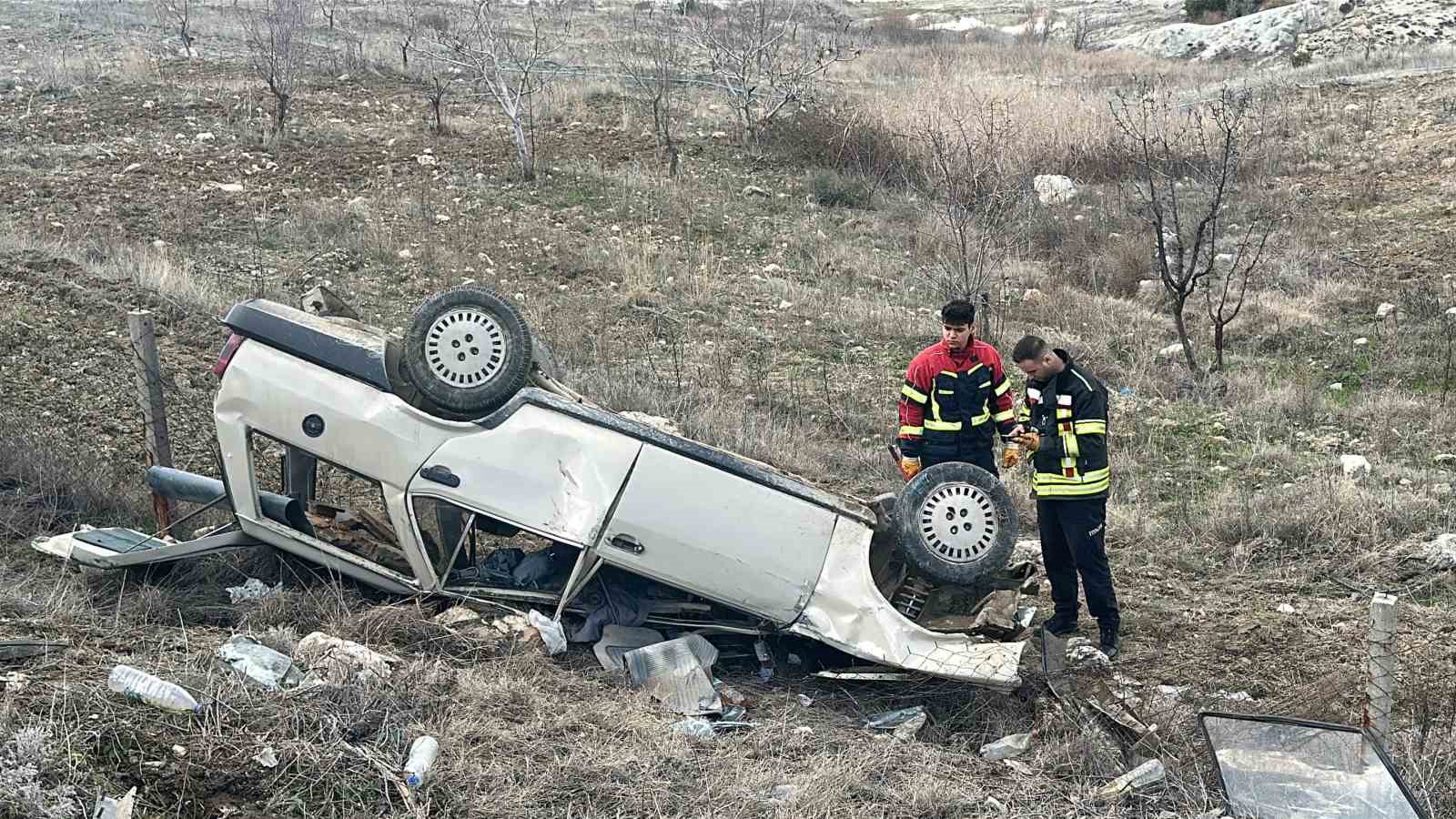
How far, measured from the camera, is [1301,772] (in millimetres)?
4250

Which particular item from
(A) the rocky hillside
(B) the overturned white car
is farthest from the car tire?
(A) the rocky hillside

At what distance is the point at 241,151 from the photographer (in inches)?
600

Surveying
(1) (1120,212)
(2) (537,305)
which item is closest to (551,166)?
(2) (537,305)

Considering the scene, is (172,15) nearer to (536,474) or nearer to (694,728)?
(536,474)

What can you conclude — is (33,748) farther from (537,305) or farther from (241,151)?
(241,151)

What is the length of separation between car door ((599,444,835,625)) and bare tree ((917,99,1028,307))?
6.18 metres

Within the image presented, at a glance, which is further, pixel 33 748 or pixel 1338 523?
pixel 1338 523

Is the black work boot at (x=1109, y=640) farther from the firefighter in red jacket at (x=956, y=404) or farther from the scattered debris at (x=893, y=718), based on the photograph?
the scattered debris at (x=893, y=718)

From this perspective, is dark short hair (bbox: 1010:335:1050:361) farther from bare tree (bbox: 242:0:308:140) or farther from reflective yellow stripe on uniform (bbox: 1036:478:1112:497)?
bare tree (bbox: 242:0:308:140)

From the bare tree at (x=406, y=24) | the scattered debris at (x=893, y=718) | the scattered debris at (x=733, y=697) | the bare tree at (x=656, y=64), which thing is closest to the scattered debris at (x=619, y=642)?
the scattered debris at (x=733, y=697)

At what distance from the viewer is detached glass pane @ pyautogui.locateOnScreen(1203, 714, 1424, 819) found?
4.07m

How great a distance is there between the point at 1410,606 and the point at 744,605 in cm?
354

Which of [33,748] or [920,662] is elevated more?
[33,748]

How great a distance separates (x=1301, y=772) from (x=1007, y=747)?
3.37ft
